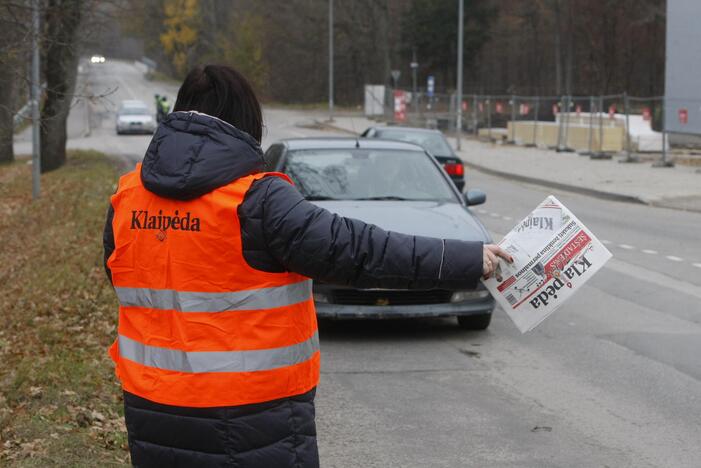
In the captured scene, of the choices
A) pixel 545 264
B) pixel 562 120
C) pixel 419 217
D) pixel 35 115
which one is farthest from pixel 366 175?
pixel 562 120

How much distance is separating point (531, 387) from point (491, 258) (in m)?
4.31

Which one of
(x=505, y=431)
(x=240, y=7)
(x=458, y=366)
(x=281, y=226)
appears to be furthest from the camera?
(x=240, y=7)

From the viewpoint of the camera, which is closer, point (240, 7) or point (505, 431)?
point (505, 431)

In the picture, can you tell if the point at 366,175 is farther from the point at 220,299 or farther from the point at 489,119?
the point at 489,119

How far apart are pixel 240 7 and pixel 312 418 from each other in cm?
8187

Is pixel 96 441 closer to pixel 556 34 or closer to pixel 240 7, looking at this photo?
pixel 556 34

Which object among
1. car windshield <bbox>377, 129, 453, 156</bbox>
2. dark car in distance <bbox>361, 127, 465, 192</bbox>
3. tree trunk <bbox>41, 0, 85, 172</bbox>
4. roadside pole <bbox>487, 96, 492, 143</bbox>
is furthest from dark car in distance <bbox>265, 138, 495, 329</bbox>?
roadside pole <bbox>487, 96, 492, 143</bbox>

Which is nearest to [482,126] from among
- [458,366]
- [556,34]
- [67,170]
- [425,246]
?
[67,170]

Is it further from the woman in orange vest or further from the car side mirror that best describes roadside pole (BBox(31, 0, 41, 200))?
the woman in orange vest

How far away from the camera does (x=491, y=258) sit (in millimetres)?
3160

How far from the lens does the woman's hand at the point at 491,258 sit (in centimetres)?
312

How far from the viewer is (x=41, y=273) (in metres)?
12.6

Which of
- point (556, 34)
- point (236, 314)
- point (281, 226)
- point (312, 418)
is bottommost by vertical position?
point (312, 418)

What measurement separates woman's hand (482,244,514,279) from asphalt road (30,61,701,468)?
2641 millimetres
